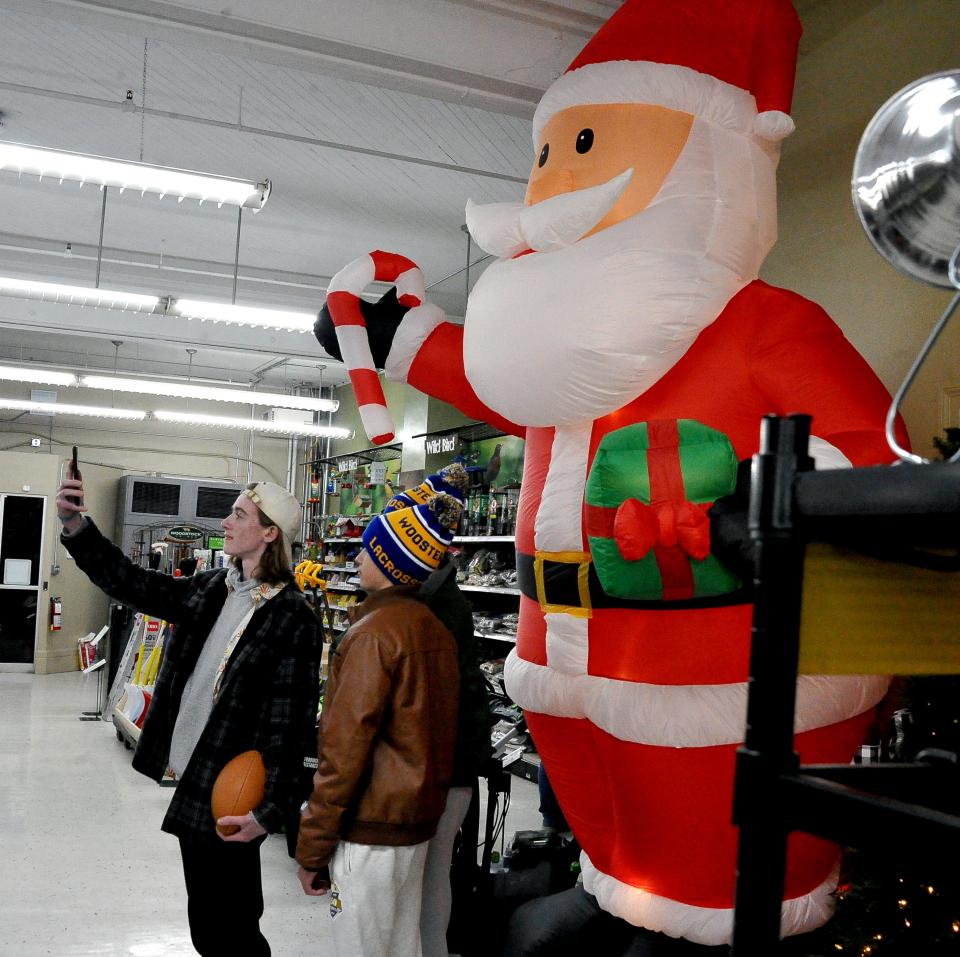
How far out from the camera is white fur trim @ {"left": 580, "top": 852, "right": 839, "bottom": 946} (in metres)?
2.21

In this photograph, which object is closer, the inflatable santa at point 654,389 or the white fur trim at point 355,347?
the inflatable santa at point 654,389

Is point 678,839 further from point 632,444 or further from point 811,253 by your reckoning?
point 811,253

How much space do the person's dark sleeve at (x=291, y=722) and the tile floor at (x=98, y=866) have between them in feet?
3.99

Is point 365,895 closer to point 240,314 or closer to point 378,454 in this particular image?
point 240,314

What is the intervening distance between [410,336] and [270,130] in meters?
3.70

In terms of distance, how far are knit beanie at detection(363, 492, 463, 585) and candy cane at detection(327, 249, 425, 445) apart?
10.0 inches

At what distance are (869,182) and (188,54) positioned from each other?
197 inches

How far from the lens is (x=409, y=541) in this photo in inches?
108

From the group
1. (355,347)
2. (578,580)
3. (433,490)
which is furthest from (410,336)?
(578,580)

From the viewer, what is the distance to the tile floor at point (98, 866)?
146 inches

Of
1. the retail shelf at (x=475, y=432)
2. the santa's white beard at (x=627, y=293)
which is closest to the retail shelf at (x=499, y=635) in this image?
the retail shelf at (x=475, y=432)

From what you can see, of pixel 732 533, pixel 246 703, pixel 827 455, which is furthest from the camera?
pixel 246 703

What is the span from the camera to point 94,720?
→ 8.47 m

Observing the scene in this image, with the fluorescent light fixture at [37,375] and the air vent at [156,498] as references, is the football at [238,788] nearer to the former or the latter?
the fluorescent light fixture at [37,375]
